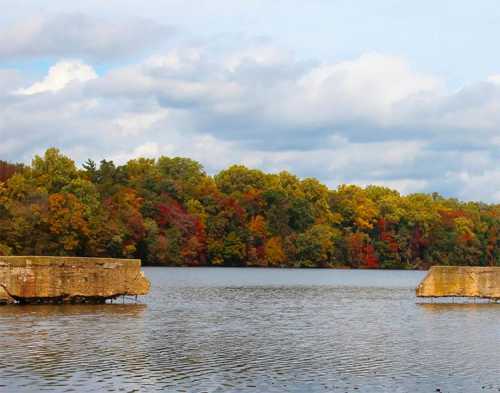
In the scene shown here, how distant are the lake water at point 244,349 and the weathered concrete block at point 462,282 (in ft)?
6.75

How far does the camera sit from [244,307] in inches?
2056

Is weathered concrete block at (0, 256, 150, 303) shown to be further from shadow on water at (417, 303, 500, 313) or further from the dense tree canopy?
the dense tree canopy

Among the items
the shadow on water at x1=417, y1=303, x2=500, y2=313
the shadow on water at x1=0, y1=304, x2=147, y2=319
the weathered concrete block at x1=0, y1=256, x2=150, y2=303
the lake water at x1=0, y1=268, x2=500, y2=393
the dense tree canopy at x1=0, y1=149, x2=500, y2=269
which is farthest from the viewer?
the dense tree canopy at x1=0, y1=149, x2=500, y2=269

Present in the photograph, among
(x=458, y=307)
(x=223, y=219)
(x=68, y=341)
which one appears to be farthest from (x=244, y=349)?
(x=223, y=219)

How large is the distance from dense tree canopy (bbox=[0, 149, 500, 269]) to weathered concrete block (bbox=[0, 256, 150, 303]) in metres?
52.6

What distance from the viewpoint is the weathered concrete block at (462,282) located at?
174 ft

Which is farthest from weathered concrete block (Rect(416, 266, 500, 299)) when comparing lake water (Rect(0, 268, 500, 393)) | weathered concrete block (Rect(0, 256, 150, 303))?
weathered concrete block (Rect(0, 256, 150, 303))

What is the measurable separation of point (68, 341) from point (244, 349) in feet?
21.7

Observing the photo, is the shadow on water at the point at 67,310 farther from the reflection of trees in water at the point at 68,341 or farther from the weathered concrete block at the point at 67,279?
the weathered concrete block at the point at 67,279

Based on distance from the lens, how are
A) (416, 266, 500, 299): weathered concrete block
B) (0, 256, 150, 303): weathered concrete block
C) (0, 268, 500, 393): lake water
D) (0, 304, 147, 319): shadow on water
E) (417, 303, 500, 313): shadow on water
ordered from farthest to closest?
(416, 266, 500, 299): weathered concrete block → (417, 303, 500, 313): shadow on water → (0, 256, 150, 303): weathered concrete block → (0, 304, 147, 319): shadow on water → (0, 268, 500, 393): lake water

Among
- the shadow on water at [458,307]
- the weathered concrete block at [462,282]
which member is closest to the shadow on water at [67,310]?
the shadow on water at [458,307]

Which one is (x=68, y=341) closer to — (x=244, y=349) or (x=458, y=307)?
(x=244, y=349)

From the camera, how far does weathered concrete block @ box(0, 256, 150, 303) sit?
42438 millimetres

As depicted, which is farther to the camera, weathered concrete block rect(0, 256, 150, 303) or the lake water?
weathered concrete block rect(0, 256, 150, 303)
